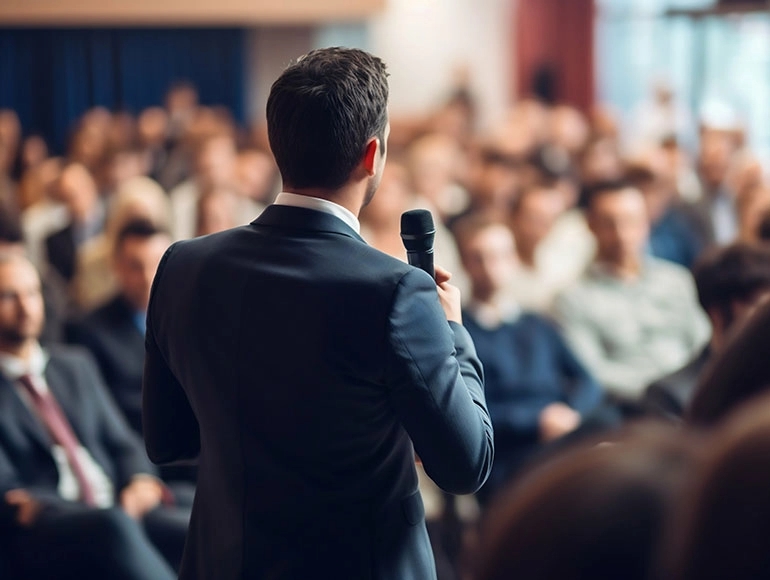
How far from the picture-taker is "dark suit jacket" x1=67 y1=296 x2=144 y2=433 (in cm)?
358

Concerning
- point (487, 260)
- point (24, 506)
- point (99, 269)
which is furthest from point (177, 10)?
point (24, 506)

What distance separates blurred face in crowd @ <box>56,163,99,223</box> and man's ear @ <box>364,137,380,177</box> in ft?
16.0

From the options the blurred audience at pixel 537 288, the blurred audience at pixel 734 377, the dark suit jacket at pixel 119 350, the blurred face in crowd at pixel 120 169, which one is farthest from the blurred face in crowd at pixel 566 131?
the blurred audience at pixel 734 377

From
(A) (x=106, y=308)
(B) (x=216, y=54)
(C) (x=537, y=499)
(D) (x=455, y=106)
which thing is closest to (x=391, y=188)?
(A) (x=106, y=308)

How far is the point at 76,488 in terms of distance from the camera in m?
3.00

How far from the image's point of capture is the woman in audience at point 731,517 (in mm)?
562

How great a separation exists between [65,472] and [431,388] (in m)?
1.93

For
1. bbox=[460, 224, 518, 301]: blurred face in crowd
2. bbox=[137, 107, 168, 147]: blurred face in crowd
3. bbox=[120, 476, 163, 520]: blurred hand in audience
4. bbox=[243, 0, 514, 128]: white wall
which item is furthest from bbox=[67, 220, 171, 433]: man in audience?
bbox=[243, 0, 514, 128]: white wall

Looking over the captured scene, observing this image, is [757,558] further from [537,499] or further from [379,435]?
[379,435]

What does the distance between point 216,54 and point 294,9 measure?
2.79m

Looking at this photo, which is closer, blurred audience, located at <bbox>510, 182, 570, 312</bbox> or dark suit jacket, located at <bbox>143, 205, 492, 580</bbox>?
dark suit jacket, located at <bbox>143, 205, 492, 580</bbox>

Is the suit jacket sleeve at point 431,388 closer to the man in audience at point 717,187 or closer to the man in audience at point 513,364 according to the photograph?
the man in audience at point 513,364

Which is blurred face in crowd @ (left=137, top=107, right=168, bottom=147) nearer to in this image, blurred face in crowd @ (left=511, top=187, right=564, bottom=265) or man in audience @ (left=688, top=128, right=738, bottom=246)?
man in audience @ (left=688, top=128, right=738, bottom=246)

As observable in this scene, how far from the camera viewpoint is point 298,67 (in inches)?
54.1
